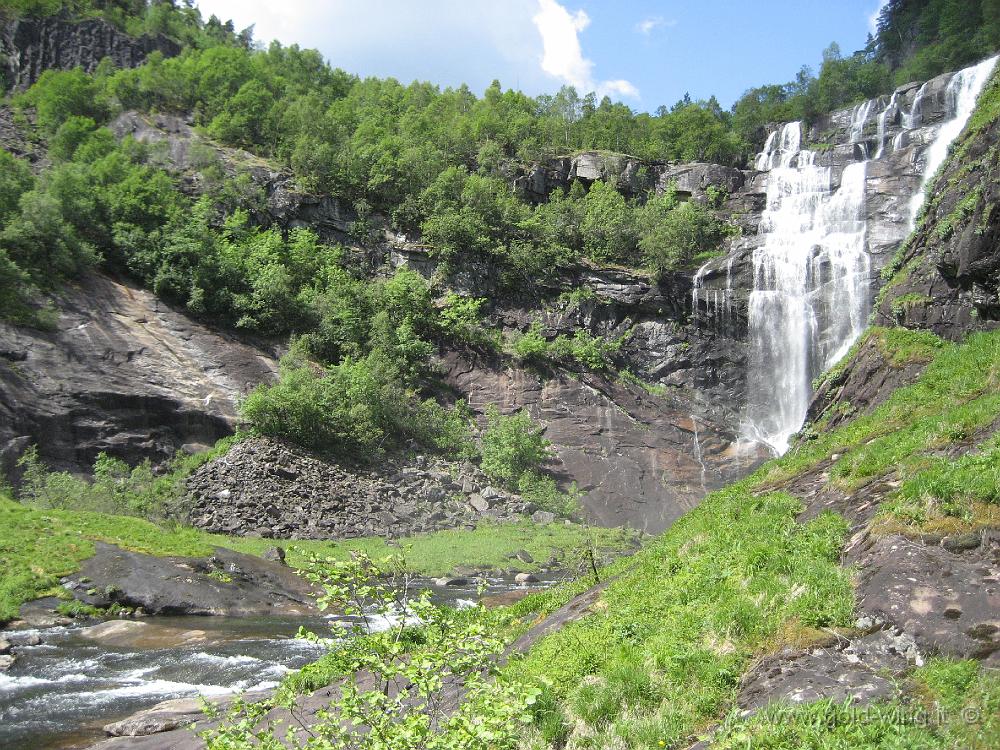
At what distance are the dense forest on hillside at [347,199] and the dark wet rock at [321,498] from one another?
8.04 ft

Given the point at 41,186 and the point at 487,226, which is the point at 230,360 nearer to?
the point at 41,186

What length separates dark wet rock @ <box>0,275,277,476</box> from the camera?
104 feet

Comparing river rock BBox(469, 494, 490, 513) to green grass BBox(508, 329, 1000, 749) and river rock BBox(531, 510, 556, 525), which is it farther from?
green grass BBox(508, 329, 1000, 749)

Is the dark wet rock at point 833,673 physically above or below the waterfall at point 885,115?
below

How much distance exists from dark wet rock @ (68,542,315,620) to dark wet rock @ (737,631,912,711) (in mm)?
15602

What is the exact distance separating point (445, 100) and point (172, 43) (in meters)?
29.4

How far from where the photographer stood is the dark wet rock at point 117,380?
104 feet

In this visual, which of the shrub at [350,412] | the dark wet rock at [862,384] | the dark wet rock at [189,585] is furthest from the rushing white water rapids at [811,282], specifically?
the dark wet rock at [189,585]

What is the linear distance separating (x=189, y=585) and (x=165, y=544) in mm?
3295

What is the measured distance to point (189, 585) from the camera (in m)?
19.5

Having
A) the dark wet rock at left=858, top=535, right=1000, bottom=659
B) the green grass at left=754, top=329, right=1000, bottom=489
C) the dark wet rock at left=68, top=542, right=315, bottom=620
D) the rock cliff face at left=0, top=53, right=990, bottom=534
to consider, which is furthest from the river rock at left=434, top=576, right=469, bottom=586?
the dark wet rock at left=858, top=535, right=1000, bottom=659

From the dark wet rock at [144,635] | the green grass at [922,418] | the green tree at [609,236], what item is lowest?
the dark wet rock at [144,635]

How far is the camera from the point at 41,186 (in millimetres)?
40875

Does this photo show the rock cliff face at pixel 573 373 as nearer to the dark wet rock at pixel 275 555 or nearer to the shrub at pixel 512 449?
the shrub at pixel 512 449
